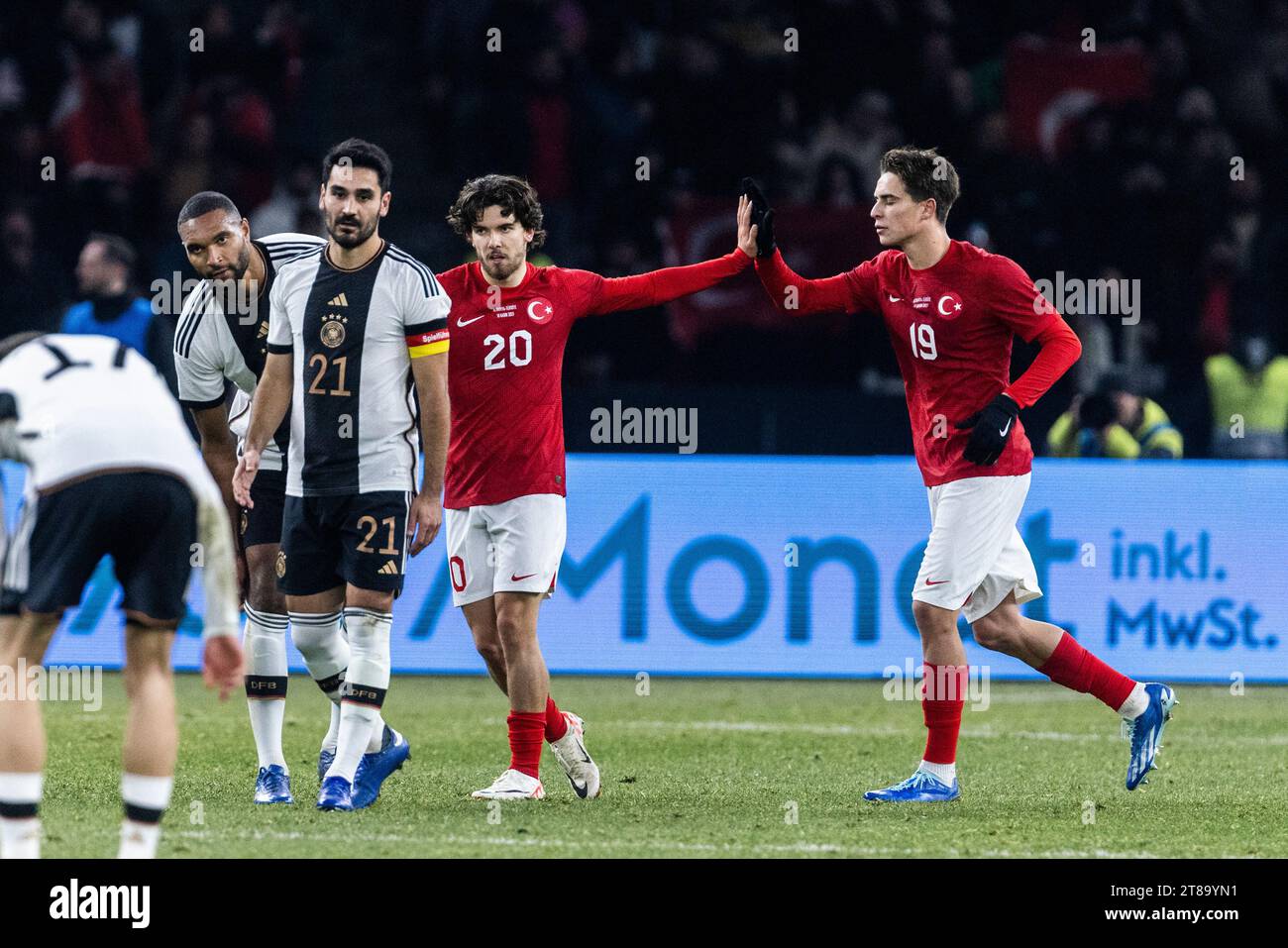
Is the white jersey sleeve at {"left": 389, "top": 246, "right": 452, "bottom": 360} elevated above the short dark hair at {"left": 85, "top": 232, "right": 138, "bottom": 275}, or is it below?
below

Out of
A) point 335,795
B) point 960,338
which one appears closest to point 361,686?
point 335,795

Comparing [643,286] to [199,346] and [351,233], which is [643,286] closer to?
[351,233]

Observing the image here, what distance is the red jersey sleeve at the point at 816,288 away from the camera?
7508 mm

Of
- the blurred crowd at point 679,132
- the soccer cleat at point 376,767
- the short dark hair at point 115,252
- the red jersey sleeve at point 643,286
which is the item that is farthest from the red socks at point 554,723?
the blurred crowd at point 679,132

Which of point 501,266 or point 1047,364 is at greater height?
point 501,266

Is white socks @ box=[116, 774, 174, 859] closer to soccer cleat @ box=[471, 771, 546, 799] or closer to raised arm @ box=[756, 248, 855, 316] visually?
soccer cleat @ box=[471, 771, 546, 799]

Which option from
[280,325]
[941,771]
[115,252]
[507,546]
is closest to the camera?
[280,325]

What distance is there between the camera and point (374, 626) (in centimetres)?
668

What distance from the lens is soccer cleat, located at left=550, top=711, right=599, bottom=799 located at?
711 cm

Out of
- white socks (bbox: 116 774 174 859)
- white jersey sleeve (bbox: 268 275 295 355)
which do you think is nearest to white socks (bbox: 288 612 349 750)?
white jersey sleeve (bbox: 268 275 295 355)

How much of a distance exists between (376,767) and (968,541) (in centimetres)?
237

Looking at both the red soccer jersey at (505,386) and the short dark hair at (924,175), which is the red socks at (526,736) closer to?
the red soccer jersey at (505,386)

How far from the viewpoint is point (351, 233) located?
6645 mm

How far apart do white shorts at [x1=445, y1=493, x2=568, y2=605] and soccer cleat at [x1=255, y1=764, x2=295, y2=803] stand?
2.94 feet
